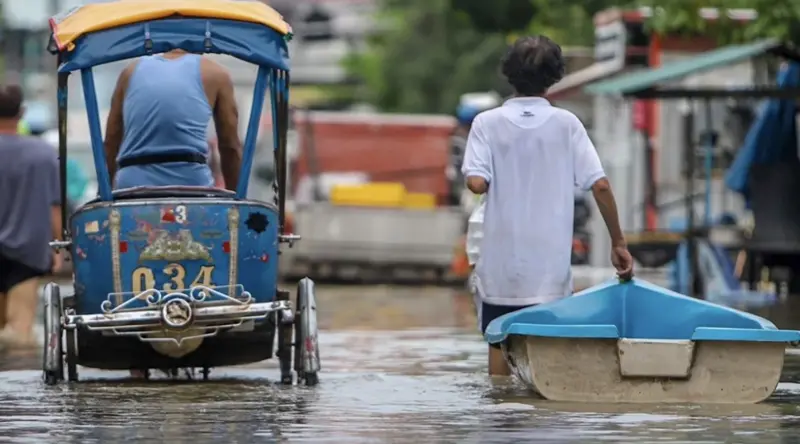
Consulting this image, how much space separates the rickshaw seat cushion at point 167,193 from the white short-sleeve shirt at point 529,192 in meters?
1.13

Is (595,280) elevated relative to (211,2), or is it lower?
lower

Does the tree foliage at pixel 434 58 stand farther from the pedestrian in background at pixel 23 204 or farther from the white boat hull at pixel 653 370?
the white boat hull at pixel 653 370

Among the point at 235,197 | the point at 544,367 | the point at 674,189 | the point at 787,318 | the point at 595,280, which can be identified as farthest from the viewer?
the point at 674,189

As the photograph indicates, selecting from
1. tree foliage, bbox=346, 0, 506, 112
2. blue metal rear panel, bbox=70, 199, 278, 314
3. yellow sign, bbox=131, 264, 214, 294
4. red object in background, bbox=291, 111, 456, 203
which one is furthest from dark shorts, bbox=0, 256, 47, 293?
tree foliage, bbox=346, 0, 506, 112

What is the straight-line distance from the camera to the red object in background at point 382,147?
34438mm

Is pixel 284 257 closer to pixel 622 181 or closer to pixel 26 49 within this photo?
pixel 622 181

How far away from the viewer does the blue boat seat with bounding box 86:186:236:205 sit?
10.8 m

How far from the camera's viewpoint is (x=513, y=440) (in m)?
8.45

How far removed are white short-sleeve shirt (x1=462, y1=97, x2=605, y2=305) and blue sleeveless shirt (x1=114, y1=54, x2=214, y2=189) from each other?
130 centimetres

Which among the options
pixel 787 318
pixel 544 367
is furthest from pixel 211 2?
pixel 787 318

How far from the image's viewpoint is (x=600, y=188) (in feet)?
34.8

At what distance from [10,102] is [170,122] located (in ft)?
11.6

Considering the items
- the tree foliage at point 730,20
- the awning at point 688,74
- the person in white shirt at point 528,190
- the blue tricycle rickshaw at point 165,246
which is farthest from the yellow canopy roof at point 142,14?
the tree foliage at point 730,20

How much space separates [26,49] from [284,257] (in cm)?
5317
